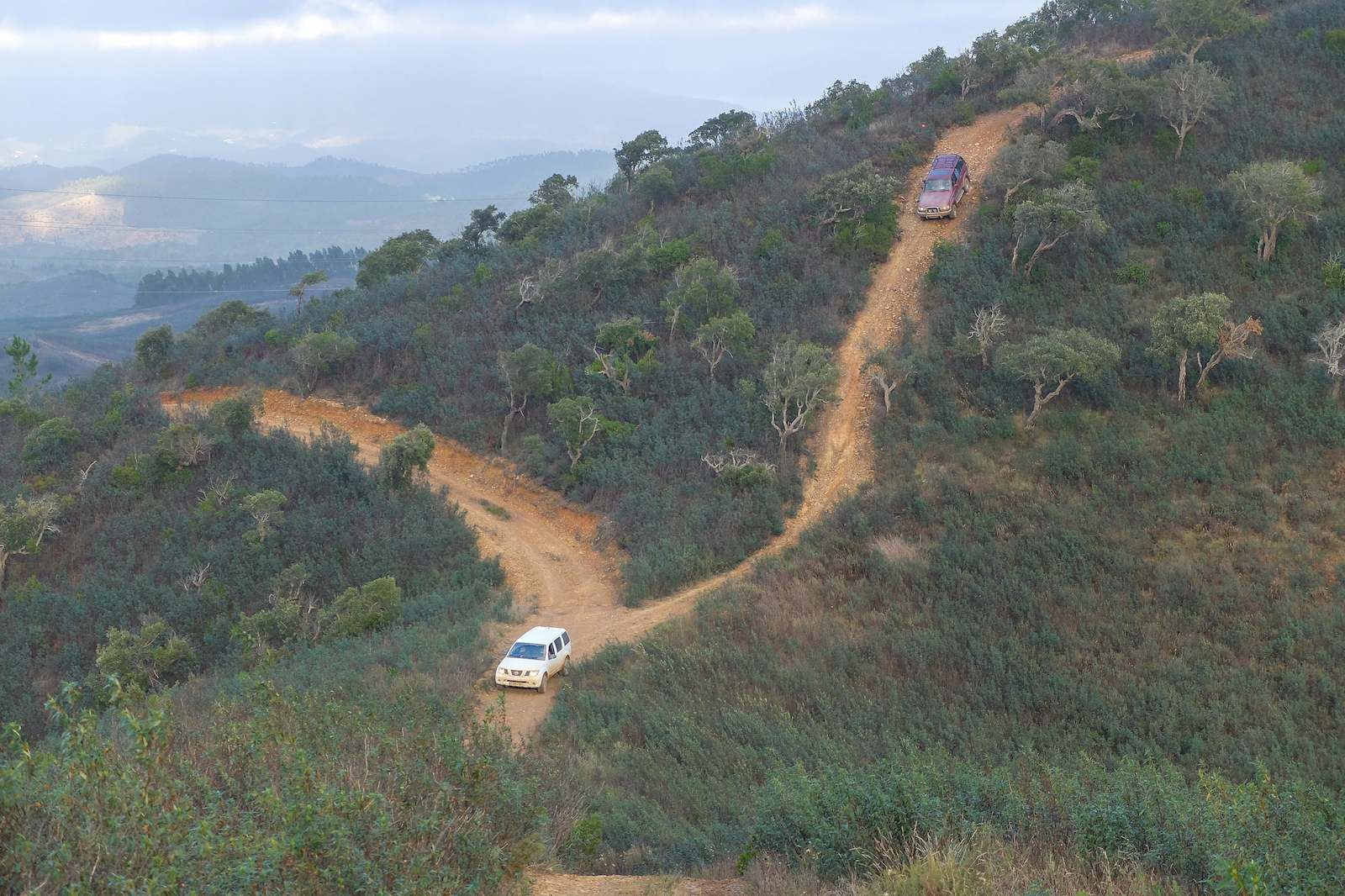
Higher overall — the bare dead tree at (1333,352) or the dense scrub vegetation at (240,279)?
the dense scrub vegetation at (240,279)

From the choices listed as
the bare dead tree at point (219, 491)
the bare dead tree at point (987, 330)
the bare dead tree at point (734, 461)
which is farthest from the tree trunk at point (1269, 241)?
the bare dead tree at point (219, 491)

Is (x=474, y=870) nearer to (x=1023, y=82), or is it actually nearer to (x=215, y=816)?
(x=215, y=816)

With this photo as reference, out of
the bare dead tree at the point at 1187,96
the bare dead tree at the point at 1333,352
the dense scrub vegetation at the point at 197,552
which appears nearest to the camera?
the bare dead tree at the point at 1333,352

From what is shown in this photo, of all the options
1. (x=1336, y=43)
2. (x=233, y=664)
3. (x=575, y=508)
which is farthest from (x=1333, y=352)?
(x=233, y=664)

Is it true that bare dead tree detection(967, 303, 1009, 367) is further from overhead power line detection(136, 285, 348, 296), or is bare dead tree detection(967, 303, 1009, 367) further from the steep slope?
overhead power line detection(136, 285, 348, 296)

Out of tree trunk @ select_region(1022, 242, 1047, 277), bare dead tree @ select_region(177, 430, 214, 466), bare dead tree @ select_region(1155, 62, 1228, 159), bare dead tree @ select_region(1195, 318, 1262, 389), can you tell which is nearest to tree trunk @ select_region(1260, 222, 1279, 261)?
bare dead tree @ select_region(1195, 318, 1262, 389)

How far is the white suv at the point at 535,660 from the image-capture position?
1816cm

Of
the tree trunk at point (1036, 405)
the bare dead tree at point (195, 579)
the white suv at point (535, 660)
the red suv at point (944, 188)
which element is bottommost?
the bare dead tree at point (195, 579)

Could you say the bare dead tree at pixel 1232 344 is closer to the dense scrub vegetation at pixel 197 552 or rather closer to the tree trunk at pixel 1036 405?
the tree trunk at pixel 1036 405

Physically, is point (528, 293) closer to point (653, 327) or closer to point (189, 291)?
point (653, 327)

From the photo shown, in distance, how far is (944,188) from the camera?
3456cm

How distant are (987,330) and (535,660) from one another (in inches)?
669

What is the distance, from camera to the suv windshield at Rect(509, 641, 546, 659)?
18609mm

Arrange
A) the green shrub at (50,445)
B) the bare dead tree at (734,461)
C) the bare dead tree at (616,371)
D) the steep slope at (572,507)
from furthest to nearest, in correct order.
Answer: the green shrub at (50,445) < the bare dead tree at (616,371) < the bare dead tree at (734,461) < the steep slope at (572,507)
